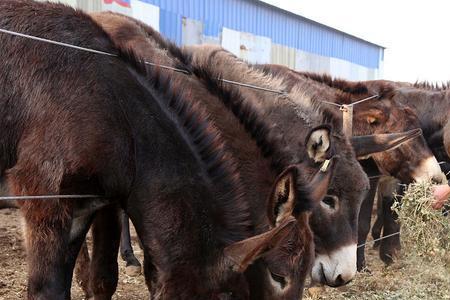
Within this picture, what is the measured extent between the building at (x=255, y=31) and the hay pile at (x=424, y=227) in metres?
5.85

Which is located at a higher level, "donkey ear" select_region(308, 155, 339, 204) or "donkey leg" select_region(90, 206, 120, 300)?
"donkey ear" select_region(308, 155, 339, 204)

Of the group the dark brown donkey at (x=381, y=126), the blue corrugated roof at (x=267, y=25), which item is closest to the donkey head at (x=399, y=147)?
the dark brown donkey at (x=381, y=126)

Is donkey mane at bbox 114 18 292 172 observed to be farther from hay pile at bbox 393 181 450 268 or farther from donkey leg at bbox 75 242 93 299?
hay pile at bbox 393 181 450 268

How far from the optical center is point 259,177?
10.7 ft

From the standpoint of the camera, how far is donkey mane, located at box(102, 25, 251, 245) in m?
2.86

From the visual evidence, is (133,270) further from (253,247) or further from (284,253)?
(253,247)

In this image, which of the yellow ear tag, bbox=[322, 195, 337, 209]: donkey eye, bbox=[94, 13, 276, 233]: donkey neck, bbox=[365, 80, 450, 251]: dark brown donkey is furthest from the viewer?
bbox=[365, 80, 450, 251]: dark brown donkey

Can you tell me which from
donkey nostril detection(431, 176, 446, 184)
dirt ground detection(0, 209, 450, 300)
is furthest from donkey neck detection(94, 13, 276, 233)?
donkey nostril detection(431, 176, 446, 184)

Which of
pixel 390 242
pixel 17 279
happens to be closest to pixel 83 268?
pixel 17 279

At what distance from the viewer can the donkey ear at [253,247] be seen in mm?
2342

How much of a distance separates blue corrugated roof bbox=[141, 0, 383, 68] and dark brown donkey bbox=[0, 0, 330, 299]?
7735 millimetres

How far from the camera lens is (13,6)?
119 inches

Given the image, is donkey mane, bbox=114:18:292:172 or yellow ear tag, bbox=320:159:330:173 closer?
donkey mane, bbox=114:18:292:172

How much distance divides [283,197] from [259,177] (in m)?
0.60
